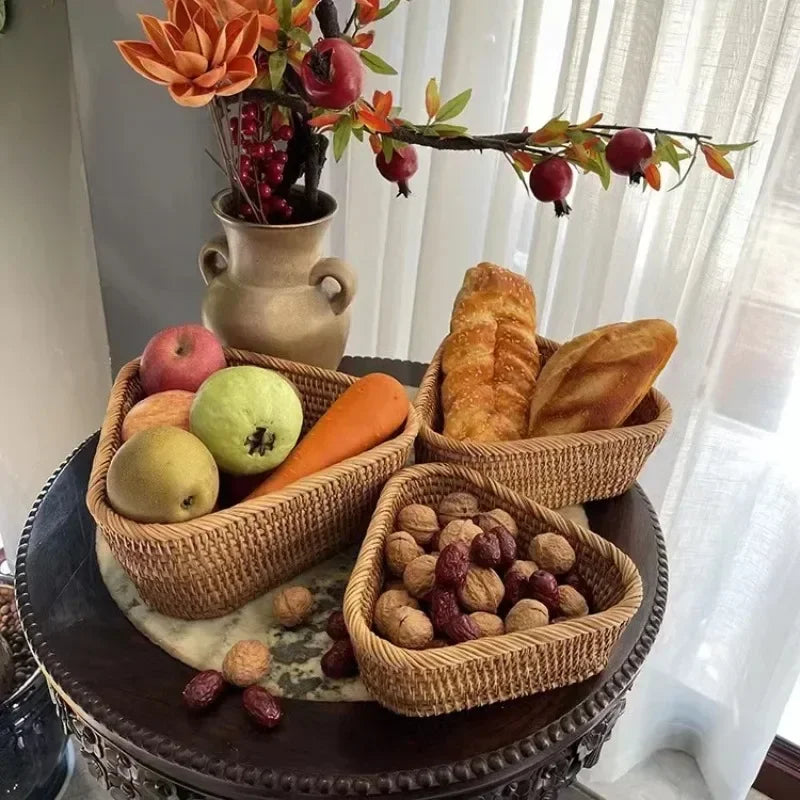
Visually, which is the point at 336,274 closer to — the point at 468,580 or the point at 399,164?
the point at 399,164

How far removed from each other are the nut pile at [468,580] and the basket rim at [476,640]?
0.05ft

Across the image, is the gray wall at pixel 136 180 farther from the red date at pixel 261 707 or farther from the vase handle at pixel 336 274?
the red date at pixel 261 707

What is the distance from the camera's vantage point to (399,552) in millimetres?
710

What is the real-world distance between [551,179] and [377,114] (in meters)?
0.17

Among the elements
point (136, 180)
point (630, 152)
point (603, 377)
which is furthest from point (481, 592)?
point (136, 180)

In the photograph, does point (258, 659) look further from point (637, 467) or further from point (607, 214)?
point (607, 214)

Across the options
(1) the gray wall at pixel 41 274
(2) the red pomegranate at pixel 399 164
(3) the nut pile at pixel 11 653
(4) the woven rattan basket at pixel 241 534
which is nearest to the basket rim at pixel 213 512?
(4) the woven rattan basket at pixel 241 534

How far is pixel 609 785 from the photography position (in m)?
1.47

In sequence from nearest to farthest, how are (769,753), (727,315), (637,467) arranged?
(637,467)
(727,315)
(769,753)

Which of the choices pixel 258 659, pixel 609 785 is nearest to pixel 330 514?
pixel 258 659

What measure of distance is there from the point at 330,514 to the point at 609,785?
99 cm

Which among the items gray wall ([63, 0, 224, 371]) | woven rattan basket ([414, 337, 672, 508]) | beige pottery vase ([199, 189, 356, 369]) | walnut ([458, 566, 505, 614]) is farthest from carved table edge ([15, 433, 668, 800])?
gray wall ([63, 0, 224, 371])

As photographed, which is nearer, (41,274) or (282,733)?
(282,733)

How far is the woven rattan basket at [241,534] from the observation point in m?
0.67
